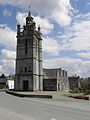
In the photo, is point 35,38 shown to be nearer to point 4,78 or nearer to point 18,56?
point 18,56

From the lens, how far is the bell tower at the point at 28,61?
54.3m

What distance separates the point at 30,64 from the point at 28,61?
3.72 ft

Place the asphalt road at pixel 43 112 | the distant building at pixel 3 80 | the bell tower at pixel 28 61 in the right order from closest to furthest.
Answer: the asphalt road at pixel 43 112 → the bell tower at pixel 28 61 → the distant building at pixel 3 80

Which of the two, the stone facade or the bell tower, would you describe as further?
the stone facade

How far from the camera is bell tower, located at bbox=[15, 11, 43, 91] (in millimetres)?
54312

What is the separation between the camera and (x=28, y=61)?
180ft

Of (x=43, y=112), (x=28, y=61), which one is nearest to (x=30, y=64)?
(x=28, y=61)

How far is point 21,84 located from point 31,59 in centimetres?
796

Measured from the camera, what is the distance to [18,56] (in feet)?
185

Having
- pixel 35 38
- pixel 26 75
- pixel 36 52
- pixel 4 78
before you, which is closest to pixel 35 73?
pixel 26 75

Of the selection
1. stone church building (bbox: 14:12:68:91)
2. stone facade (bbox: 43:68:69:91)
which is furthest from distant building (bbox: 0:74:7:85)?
stone church building (bbox: 14:12:68:91)

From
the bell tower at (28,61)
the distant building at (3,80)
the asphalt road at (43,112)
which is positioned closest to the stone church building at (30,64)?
the bell tower at (28,61)

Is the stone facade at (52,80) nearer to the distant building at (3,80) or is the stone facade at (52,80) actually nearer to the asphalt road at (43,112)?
the asphalt road at (43,112)

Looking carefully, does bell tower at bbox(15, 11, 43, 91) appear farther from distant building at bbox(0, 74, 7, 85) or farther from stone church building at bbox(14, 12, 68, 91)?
distant building at bbox(0, 74, 7, 85)
